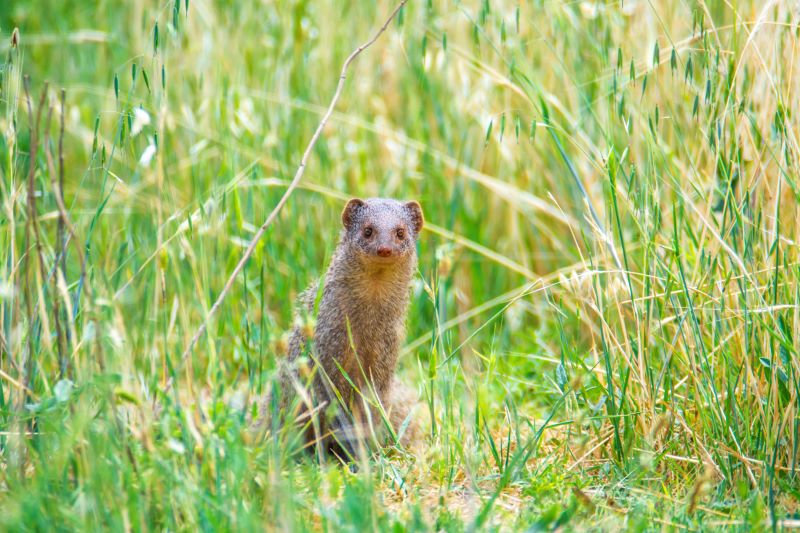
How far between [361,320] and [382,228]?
357mm

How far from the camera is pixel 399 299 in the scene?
132 inches

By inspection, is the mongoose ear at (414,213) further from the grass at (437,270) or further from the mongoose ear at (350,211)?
the grass at (437,270)

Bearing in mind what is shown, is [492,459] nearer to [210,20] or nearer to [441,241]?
[441,241]

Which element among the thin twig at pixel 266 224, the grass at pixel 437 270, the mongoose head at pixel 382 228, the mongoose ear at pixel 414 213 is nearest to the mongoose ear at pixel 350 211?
the mongoose head at pixel 382 228

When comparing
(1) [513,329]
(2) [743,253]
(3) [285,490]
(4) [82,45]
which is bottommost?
(1) [513,329]

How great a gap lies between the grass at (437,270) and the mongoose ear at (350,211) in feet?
1.39

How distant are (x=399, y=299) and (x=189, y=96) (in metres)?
2.04

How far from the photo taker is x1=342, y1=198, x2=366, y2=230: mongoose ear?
136 inches

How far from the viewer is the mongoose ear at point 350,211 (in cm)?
Answer: 345

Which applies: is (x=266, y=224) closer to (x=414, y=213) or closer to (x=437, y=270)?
(x=437, y=270)

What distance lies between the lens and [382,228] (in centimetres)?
331

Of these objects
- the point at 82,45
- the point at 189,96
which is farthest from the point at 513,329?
the point at 82,45

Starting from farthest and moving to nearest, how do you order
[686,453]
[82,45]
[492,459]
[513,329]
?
[82,45]
[513,329]
[492,459]
[686,453]

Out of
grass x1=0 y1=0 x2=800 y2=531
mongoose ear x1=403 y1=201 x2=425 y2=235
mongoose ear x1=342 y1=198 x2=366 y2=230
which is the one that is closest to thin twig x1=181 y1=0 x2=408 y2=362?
grass x1=0 y1=0 x2=800 y2=531
